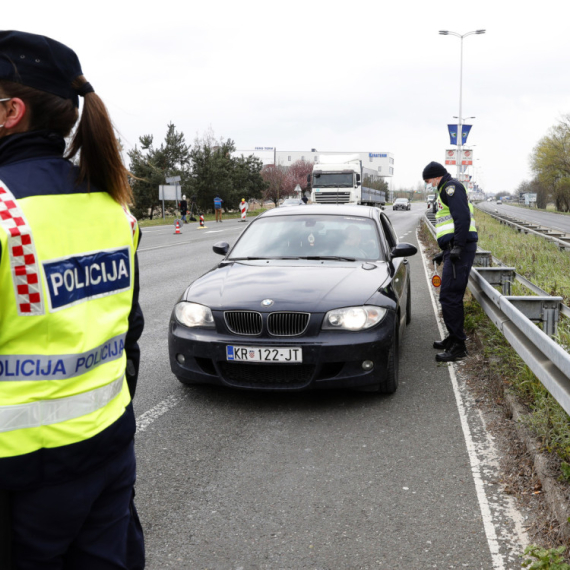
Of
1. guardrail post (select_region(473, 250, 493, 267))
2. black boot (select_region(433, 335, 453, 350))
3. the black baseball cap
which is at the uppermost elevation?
the black baseball cap

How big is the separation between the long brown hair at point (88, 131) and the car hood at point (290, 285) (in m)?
3.24

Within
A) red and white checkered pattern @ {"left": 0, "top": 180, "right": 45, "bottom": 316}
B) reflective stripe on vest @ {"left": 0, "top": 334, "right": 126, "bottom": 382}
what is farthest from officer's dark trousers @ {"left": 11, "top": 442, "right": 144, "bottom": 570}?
red and white checkered pattern @ {"left": 0, "top": 180, "right": 45, "bottom": 316}

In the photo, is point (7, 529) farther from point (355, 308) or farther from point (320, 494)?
point (355, 308)

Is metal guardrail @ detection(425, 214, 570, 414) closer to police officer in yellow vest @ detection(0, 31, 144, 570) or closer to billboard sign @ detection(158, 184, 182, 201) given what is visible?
police officer in yellow vest @ detection(0, 31, 144, 570)

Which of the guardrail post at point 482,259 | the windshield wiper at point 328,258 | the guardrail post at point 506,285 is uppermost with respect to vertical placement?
the windshield wiper at point 328,258

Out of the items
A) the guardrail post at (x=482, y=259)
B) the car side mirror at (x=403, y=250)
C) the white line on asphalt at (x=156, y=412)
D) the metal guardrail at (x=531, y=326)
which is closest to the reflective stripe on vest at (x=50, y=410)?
the metal guardrail at (x=531, y=326)

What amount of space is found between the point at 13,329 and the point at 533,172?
10042 centimetres

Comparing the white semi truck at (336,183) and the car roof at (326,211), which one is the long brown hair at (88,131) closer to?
the car roof at (326,211)

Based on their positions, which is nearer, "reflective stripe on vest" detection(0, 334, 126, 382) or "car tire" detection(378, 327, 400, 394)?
"reflective stripe on vest" detection(0, 334, 126, 382)

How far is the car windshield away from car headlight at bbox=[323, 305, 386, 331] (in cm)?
125

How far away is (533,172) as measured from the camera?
9350 centimetres

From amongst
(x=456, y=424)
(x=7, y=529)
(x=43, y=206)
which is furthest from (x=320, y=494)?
(x=43, y=206)

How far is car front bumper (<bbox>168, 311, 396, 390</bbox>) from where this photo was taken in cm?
472

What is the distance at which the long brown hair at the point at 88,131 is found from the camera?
4.80 feet
